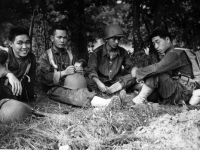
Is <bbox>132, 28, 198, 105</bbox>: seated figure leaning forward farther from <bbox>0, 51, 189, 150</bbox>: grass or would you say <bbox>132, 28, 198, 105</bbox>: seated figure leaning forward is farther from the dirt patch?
the dirt patch

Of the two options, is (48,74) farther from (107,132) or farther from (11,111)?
(107,132)

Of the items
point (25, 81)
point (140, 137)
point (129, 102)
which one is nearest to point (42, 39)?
point (25, 81)

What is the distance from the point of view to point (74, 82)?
15.6ft

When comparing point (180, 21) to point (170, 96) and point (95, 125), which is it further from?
point (95, 125)

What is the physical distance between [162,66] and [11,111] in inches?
91.3

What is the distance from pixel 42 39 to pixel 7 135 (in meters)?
4.94

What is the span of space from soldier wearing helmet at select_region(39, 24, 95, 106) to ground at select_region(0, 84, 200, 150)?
840mm

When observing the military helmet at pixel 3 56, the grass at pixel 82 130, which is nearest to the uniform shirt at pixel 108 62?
the grass at pixel 82 130

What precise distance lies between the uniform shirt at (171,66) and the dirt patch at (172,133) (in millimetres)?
1019

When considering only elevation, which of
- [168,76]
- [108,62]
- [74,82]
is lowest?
[74,82]

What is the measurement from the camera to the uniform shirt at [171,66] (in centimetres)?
419

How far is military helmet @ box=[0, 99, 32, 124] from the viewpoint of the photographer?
3.51m

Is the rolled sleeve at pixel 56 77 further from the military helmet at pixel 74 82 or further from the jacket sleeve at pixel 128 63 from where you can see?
→ the jacket sleeve at pixel 128 63

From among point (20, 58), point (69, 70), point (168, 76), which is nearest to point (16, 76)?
point (20, 58)
